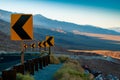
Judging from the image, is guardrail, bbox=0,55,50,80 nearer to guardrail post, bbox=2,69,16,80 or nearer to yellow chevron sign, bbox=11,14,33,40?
guardrail post, bbox=2,69,16,80

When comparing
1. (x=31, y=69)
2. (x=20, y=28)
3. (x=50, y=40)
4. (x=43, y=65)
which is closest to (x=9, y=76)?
(x=20, y=28)

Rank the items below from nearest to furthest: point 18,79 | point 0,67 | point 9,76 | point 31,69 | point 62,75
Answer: point 9,76 → point 18,79 → point 62,75 → point 31,69 → point 0,67

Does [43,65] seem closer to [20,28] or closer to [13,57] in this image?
[13,57]

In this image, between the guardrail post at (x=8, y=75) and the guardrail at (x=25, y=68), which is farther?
the guardrail at (x=25, y=68)

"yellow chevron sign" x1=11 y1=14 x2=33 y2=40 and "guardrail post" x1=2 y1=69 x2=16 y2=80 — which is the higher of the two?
"yellow chevron sign" x1=11 y1=14 x2=33 y2=40

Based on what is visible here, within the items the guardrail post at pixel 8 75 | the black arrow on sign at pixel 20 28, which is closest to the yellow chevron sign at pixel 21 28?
the black arrow on sign at pixel 20 28

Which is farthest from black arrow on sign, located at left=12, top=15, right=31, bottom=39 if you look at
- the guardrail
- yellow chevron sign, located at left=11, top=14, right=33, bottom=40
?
the guardrail

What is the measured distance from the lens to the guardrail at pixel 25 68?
11242 mm

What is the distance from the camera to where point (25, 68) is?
15867mm

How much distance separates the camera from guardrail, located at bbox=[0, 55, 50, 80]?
11242 millimetres

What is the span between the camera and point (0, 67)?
798 inches

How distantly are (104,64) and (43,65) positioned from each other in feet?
204

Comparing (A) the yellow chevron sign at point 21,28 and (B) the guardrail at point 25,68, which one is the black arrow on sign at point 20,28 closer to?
(A) the yellow chevron sign at point 21,28

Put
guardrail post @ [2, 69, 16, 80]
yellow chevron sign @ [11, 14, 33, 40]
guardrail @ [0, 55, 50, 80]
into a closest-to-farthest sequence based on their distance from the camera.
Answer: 1. guardrail post @ [2, 69, 16, 80]
2. guardrail @ [0, 55, 50, 80]
3. yellow chevron sign @ [11, 14, 33, 40]
